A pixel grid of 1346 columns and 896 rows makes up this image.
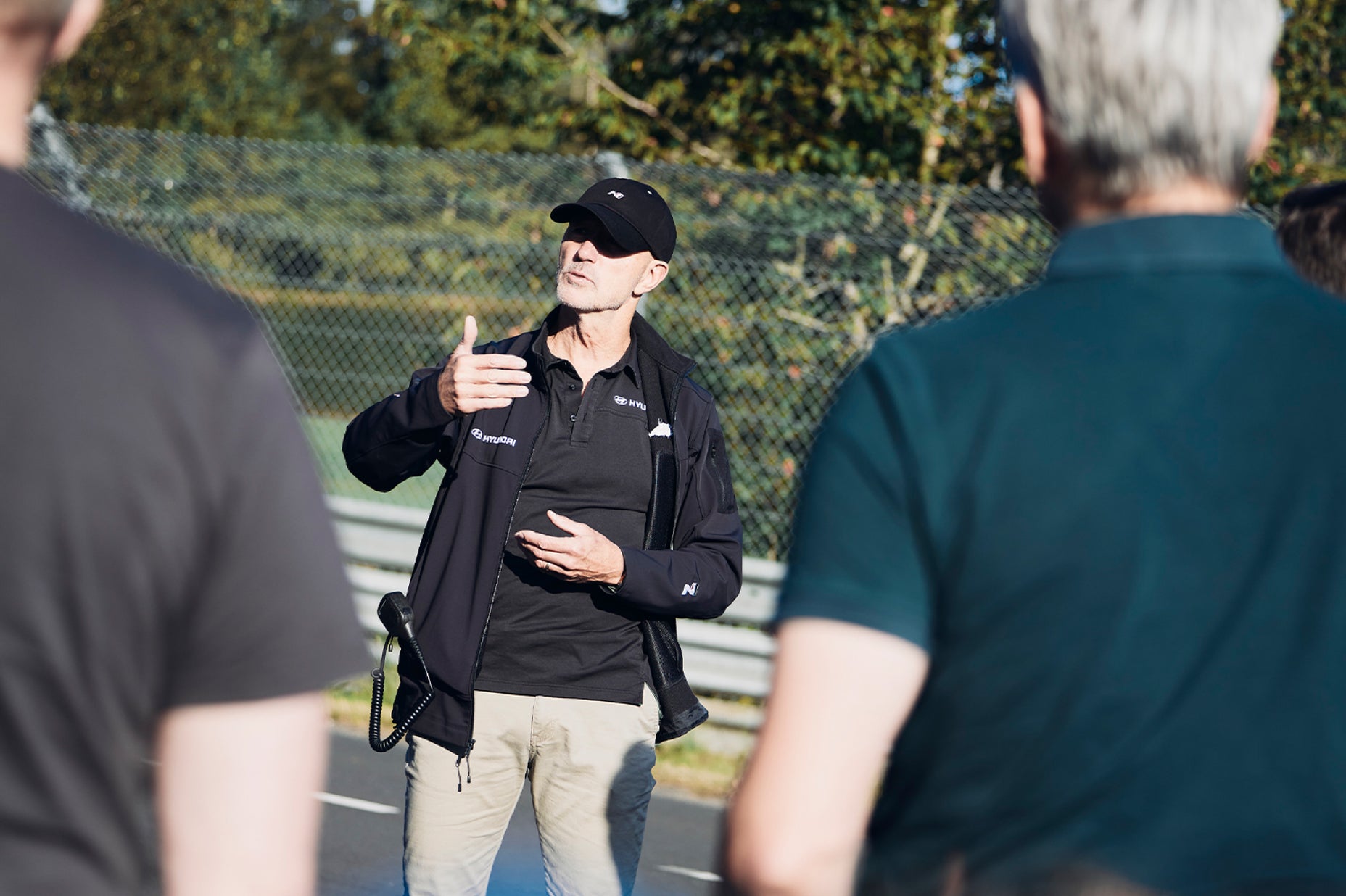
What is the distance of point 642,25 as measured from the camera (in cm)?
911

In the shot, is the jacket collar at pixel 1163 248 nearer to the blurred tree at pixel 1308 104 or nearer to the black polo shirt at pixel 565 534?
the black polo shirt at pixel 565 534

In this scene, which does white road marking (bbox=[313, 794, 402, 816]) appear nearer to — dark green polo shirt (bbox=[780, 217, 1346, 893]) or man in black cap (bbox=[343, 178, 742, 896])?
man in black cap (bbox=[343, 178, 742, 896])

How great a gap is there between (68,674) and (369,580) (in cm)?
621

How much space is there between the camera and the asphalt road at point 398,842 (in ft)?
15.5

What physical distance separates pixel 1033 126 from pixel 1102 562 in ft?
1.40

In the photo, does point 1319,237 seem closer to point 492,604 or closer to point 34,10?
point 34,10

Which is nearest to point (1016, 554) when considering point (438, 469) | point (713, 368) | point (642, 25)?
point (713, 368)

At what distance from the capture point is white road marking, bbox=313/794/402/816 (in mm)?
5441

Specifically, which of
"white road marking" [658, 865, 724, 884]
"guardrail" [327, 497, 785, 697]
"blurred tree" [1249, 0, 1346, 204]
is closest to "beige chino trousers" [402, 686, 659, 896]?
"white road marking" [658, 865, 724, 884]

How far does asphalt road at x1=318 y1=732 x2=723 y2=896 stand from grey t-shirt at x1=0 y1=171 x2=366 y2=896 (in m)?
3.30

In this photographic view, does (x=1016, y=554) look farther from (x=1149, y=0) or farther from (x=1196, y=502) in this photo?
(x=1149, y=0)

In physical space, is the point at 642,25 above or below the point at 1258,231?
above

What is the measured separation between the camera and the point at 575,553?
3225mm

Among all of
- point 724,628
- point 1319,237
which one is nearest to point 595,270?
point 1319,237
